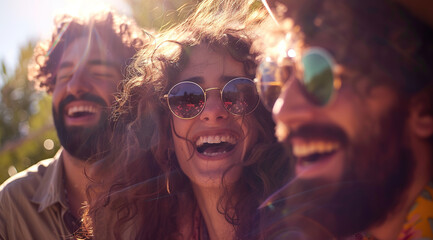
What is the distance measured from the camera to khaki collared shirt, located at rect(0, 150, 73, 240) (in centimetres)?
335

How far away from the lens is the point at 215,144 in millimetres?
2516

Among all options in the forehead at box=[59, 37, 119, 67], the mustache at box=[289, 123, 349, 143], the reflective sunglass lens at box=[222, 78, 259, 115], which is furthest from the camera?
the forehead at box=[59, 37, 119, 67]

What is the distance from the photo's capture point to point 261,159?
2.48 metres

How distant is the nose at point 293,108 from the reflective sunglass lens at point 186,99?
82 centimetres

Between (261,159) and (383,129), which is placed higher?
(383,129)

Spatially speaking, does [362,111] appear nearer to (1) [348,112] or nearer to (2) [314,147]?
(1) [348,112]

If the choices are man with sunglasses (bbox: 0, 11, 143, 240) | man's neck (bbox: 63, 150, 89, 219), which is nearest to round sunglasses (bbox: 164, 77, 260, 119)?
man with sunglasses (bbox: 0, 11, 143, 240)

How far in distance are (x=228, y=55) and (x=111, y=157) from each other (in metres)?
1.11

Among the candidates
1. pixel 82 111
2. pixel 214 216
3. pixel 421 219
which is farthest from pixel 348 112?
pixel 82 111

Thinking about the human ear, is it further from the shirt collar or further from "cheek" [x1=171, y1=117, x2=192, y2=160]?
the shirt collar

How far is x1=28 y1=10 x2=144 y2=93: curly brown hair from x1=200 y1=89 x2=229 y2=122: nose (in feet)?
4.30

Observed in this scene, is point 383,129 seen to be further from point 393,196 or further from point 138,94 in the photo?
point 138,94

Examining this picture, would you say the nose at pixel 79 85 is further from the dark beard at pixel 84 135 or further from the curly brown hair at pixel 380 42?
the curly brown hair at pixel 380 42

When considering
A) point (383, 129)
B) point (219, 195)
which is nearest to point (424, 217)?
point (383, 129)
